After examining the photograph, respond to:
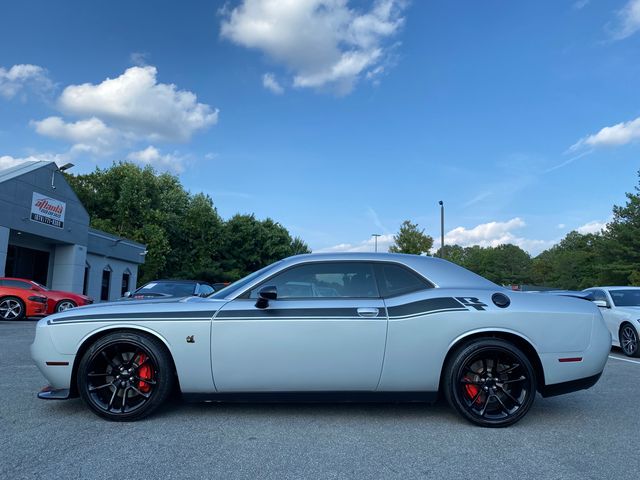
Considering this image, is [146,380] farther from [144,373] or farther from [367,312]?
[367,312]

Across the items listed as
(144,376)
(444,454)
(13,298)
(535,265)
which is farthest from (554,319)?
(535,265)

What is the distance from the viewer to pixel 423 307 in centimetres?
430

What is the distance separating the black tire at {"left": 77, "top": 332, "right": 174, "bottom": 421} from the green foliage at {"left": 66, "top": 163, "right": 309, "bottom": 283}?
3871 centimetres

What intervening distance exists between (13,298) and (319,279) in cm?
1456

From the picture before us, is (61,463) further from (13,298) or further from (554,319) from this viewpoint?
(13,298)

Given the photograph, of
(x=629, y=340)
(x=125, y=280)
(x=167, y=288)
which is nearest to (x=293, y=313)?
(x=629, y=340)

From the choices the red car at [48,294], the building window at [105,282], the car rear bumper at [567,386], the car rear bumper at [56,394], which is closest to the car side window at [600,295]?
the car rear bumper at [567,386]

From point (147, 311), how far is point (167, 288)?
8617 millimetres

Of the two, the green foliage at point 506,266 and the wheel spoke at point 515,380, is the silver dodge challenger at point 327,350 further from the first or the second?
the green foliage at point 506,266

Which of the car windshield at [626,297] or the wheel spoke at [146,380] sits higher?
the car windshield at [626,297]

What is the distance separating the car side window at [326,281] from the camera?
4461mm

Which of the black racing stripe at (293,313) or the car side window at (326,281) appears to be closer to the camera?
the black racing stripe at (293,313)

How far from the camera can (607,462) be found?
341 cm

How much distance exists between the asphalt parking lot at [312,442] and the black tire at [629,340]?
5.43 metres
